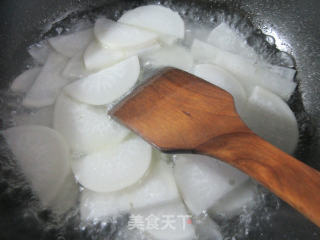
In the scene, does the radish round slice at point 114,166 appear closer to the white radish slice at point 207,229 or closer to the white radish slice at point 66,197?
the white radish slice at point 66,197

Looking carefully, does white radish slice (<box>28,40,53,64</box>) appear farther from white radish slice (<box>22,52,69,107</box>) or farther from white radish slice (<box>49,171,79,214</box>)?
white radish slice (<box>49,171,79,214</box>)

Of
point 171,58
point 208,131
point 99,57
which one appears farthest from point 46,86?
point 208,131

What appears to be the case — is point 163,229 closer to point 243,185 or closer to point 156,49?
point 243,185

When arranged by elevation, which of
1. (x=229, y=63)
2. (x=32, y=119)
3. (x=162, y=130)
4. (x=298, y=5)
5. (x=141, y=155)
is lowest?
(x=32, y=119)

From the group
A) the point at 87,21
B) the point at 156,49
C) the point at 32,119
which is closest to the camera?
the point at 32,119

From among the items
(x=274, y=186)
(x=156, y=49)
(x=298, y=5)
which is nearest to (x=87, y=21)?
(x=156, y=49)

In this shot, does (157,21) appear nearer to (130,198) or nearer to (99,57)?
(99,57)

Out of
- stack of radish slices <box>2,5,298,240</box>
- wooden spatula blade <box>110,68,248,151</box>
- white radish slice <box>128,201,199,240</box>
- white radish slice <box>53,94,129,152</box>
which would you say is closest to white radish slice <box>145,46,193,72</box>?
stack of radish slices <box>2,5,298,240</box>
